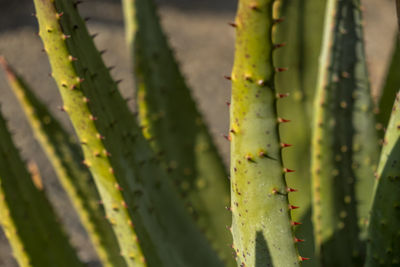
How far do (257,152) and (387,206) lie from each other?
256 mm

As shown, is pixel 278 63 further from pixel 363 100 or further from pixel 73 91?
pixel 73 91

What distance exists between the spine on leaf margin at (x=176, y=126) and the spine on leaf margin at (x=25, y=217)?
0.85 ft

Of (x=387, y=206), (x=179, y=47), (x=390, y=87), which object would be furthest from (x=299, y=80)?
(x=179, y=47)

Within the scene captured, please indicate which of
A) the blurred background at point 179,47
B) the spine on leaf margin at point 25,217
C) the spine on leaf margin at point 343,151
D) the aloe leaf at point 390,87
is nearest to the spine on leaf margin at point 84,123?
the spine on leaf margin at point 25,217

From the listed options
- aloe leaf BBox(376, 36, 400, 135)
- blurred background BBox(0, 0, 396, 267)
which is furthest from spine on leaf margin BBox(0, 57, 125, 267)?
blurred background BBox(0, 0, 396, 267)

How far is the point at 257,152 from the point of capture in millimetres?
516

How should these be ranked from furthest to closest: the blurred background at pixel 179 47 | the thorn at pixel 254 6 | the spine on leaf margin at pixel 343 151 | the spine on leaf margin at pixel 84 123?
the blurred background at pixel 179 47 → the spine on leaf margin at pixel 343 151 → the spine on leaf margin at pixel 84 123 → the thorn at pixel 254 6

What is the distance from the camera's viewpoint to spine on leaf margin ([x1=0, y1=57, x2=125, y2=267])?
0.97 metres

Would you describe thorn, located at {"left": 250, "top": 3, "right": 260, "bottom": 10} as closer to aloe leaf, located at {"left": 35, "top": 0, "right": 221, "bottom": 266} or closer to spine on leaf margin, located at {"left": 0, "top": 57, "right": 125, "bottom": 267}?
aloe leaf, located at {"left": 35, "top": 0, "right": 221, "bottom": 266}

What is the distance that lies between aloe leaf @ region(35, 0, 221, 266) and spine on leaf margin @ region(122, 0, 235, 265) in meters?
0.17

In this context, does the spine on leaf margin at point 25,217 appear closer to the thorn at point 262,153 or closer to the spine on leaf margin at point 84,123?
the spine on leaf margin at point 84,123

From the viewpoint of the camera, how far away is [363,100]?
0.93 meters

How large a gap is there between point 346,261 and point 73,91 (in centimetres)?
58

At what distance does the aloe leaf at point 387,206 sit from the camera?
2.15 feet
